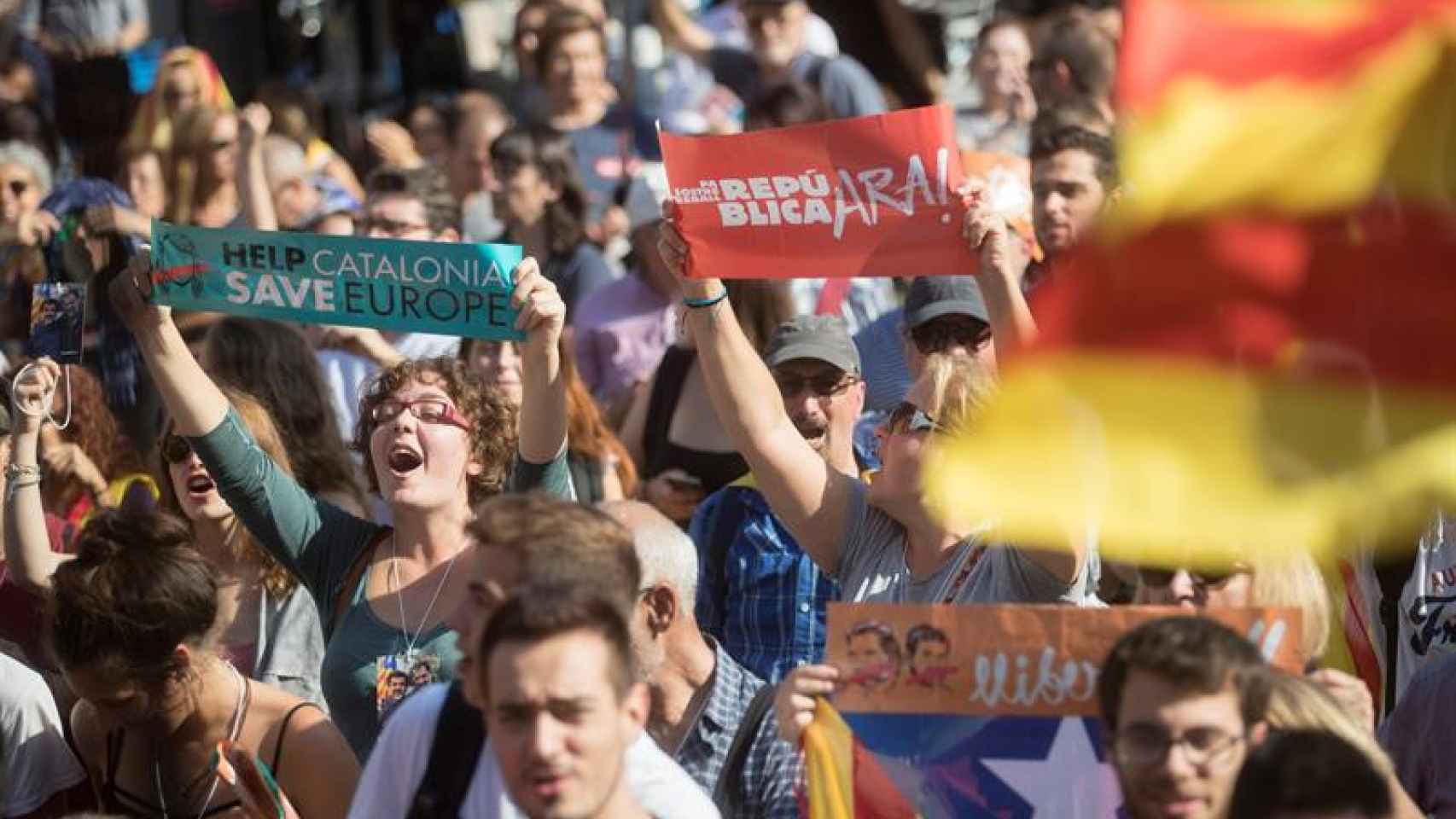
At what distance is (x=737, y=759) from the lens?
5277mm

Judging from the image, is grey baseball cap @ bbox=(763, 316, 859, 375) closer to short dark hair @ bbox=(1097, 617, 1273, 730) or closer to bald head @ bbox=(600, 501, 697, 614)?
bald head @ bbox=(600, 501, 697, 614)

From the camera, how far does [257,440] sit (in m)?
6.62

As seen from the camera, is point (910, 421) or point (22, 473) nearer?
point (910, 421)

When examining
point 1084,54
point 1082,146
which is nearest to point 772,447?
point 1082,146

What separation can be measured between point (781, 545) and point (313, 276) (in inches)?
49.1

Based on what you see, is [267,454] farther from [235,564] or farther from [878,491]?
[878,491]

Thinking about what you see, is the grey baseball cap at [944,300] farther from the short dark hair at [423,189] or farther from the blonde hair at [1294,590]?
the short dark hair at [423,189]

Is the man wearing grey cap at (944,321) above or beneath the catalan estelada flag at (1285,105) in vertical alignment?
above

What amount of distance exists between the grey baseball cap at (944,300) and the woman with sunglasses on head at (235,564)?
1.62 meters

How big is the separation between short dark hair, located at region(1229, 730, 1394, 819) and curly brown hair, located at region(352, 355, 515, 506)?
242 cm

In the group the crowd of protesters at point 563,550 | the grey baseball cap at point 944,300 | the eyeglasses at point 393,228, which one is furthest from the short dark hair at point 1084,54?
the grey baseball cap at point 944,300

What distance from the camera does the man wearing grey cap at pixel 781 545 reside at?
6.48m

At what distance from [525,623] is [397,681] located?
158cm

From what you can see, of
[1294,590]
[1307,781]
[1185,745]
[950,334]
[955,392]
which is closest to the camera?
[1307,781]
